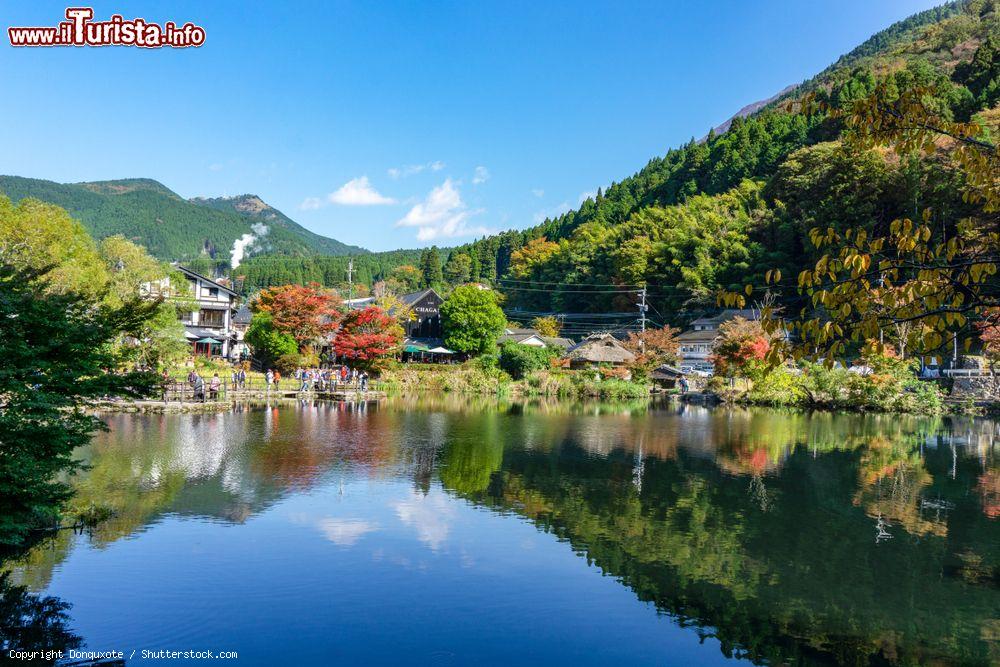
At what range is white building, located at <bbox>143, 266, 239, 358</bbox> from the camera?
147 ft

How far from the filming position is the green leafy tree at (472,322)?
44.2 meters

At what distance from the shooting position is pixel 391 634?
6.71 metres

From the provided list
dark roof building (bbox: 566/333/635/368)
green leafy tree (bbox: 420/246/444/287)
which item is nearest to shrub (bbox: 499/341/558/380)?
dark roof building (bbox: 566/333/635/368)

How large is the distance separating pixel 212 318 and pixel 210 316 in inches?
8.1

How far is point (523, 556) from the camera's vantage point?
29.9ft

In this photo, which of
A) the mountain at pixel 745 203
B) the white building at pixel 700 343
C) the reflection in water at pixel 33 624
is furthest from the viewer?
the white building at pixel 700 343

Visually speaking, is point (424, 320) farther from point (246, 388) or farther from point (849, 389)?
point (849, 389)

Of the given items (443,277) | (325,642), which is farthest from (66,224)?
(443,277)

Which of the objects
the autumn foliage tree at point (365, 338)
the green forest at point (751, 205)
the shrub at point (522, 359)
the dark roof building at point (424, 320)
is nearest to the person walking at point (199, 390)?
the autumn foliage tree at point (365, 338)

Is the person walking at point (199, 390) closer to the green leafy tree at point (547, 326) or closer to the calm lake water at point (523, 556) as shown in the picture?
the calm lake water at point (523, 556)

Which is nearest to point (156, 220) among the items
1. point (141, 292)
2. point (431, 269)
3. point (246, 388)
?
point (431, 269)

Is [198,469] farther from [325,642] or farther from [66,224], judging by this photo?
[66,224]

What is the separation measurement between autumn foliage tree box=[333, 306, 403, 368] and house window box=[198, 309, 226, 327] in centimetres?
1586

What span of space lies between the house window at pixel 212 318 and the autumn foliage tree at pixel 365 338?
52.0 feet
